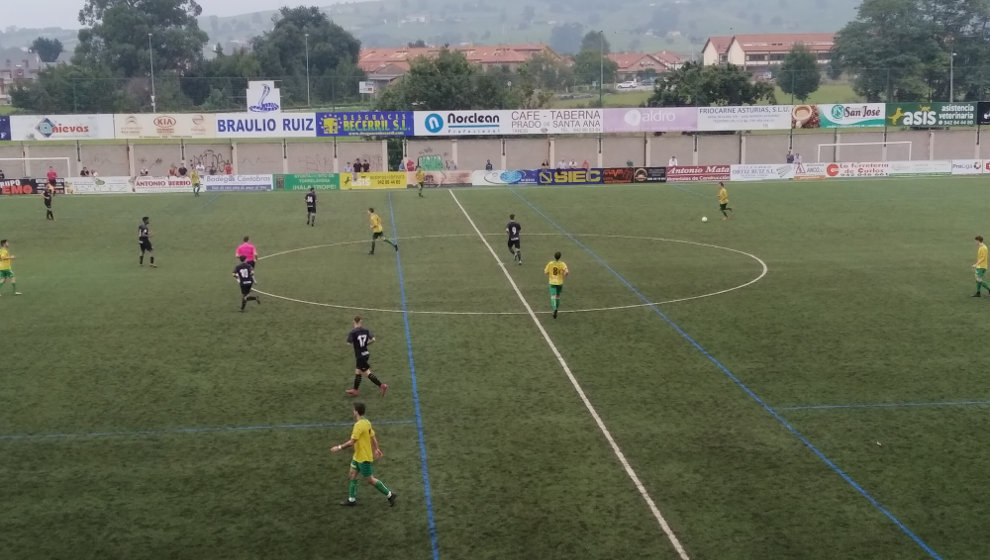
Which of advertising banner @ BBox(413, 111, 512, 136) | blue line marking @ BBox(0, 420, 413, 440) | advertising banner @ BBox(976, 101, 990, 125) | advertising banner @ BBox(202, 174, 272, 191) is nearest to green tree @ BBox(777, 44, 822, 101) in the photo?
advertising banner @ BBox(976, 101, 990, 125)

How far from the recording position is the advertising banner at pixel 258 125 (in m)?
66.4

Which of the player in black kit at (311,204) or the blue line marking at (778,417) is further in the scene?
the player in black kit at (311,204)

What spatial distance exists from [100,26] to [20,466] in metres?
126

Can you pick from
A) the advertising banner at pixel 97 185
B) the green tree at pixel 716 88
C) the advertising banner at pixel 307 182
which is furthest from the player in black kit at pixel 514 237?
the green tree at pixel 716 88

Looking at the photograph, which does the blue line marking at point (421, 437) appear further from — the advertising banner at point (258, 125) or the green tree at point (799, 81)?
the green tree at point (799, 81)

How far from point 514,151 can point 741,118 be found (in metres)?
18.1

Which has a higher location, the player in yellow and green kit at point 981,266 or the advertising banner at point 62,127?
the advertising banner at point 62,127

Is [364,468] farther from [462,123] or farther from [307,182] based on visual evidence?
[462,123]

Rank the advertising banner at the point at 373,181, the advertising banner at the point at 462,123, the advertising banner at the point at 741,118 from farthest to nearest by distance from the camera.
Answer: the advertising banner at the point at 741,118 < the advertising banner at the point at 462,123 < the advertising banner at the point at 373,181

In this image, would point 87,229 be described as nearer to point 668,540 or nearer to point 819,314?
point 819,314

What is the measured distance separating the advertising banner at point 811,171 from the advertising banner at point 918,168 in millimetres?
5032

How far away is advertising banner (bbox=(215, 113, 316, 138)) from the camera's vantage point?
66375 millimetres

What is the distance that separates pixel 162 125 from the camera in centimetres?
6644

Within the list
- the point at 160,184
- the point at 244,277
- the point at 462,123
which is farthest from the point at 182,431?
the point at 462,123
